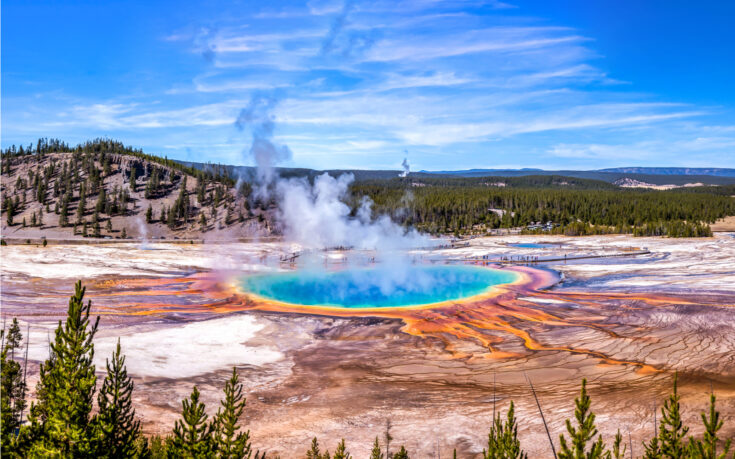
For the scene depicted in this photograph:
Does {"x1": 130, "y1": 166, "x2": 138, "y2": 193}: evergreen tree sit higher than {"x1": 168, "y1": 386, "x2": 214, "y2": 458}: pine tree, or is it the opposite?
{"x1": 130, "y1": 166, "x2": 138, "y2": 193}: evergreen tree

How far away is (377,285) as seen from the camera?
40062 mm

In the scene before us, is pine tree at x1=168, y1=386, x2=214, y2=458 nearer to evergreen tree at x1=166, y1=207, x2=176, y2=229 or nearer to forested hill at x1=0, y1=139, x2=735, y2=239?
forested hill at x1=0, y1=139, x2=735, y2=239

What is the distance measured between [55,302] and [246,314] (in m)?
13.0

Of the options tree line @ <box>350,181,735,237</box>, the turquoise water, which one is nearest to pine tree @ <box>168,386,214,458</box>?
the turquoise water

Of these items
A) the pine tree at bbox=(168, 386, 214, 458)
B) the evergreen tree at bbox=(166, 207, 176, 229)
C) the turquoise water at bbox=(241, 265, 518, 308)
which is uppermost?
the evergreen tree at bbox=(166, 207, 176, 229)

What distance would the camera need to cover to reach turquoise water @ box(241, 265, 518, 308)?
34.1 meters

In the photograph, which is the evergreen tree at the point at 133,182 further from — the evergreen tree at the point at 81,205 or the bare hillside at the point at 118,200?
the evergreen tree at the point at 81,205

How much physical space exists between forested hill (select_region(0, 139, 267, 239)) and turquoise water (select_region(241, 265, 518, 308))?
145 feet

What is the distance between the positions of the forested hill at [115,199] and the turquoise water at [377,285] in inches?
1736

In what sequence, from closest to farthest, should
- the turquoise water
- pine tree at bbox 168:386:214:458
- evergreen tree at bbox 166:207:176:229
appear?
pine tree at bbox 168:386:214:458 < the turquoise water < evergreen tree at bbox 166:207:176:229

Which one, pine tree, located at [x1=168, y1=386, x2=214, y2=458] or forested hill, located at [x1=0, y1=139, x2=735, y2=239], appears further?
forested hill, located at [x1=0, y1=139, x2=735, y2=239]

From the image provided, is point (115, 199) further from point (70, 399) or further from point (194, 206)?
point (70, 399)

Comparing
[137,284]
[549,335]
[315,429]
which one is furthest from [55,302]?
[549,335]

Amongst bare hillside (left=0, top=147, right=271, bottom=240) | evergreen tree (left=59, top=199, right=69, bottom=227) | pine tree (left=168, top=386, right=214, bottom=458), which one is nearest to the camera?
pine tree (left=168, top=386, right=214, bottom=458)
